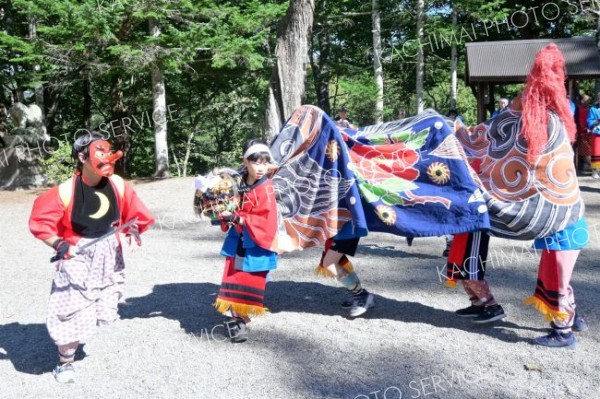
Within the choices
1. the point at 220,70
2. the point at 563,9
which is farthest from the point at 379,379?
the point at 563,9

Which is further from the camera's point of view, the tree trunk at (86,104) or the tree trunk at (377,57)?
the tree trunk at (377,57)

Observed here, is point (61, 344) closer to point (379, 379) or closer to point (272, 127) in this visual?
point (379, 379)

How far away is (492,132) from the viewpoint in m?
3.79

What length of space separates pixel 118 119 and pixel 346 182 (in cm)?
1487

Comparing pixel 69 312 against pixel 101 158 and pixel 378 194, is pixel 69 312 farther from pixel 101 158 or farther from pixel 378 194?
pixel 378 194

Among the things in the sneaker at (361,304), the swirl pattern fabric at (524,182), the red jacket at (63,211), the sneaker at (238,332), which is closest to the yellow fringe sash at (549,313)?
the swirl pattern fabric at (524,182)

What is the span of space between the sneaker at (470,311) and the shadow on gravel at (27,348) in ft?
9.97

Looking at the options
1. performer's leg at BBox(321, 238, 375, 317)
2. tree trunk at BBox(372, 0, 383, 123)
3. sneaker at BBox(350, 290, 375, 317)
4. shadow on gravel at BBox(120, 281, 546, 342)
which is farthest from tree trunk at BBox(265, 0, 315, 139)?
tree trunk at BBox(372, 0, 383, 123)

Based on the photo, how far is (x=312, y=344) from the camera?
378 cm

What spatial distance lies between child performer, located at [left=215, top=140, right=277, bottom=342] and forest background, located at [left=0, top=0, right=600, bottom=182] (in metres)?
3.86

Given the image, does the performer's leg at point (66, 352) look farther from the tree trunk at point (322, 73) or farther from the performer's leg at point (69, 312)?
the tree trunk at point (322, 73)

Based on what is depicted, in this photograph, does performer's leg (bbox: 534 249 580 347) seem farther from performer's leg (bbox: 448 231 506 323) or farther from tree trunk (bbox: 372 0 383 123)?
tree trunk (bbox: 372 0 383 123)

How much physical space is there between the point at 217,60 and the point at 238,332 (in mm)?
10078

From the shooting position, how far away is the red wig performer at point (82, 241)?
10.6 ft
